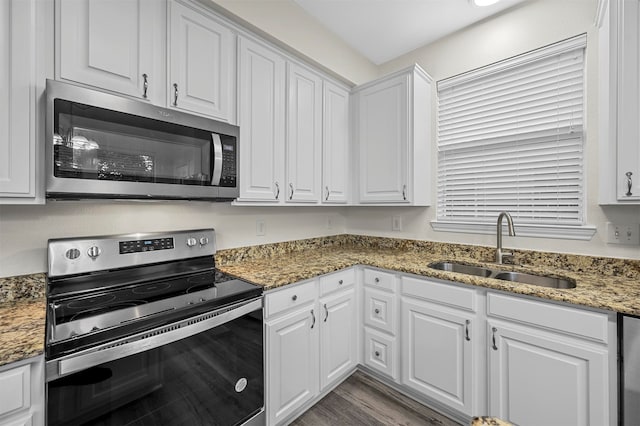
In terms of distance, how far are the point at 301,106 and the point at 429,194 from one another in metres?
1.32

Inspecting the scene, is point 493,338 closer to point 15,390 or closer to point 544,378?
point 544,378

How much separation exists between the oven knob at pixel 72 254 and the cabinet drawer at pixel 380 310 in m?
1.73

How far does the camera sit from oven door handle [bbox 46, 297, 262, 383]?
35.4 inches

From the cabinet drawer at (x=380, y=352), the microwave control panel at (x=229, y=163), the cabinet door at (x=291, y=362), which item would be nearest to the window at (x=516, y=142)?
the cabinet drawer at (x=380, y=352)

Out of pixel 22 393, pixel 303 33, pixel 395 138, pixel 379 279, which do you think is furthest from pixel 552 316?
pixel 303 33

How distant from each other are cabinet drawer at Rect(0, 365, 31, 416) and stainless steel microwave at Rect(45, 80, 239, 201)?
0.62m

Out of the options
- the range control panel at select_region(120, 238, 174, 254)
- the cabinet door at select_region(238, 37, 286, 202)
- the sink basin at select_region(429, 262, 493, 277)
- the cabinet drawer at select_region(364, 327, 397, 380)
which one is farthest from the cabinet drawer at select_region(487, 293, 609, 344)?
the range control panel at select_region(120, 238, 174, 254)

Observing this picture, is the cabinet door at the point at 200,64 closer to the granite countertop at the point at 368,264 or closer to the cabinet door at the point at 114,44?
the cabinet door at the point at 114,44

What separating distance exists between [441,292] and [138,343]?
1563 millimetres

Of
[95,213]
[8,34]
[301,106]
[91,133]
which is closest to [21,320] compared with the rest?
[95,213]

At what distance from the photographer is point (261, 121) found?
190 centimetres

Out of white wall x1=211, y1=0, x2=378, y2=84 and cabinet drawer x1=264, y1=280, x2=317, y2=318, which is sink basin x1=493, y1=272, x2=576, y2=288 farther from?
white wall x1=211, y1=0, x2=378, y2=84

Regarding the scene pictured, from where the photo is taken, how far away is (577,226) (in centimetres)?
185

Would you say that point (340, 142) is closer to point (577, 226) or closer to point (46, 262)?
point (577, 226)
